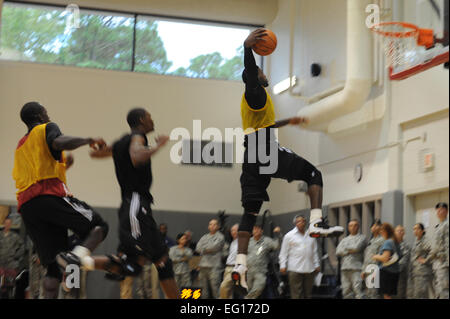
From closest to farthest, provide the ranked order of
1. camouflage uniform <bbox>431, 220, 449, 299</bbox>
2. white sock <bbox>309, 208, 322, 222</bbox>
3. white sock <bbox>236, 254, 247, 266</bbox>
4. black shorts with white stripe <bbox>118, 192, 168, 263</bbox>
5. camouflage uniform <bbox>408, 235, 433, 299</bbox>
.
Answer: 1. black shorts with white stripe <bbox>118, 192, 168, 263</bbox>
2. white sock <bbox>309, 208, 322, 222</bbox>
3. white sock <bbox>236, 254, 247, 266</bbox>
4. camouflage uniform <bbox>431, 220, 449, 299</bbox>
5. camouflage uniform <bbox>408, 235, 433, 299</bbox>

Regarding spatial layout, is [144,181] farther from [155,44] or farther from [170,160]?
[155,44]

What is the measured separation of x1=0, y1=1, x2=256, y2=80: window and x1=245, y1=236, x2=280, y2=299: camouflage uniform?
7.46 ft

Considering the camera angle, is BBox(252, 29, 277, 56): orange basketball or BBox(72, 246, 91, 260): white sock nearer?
BBox(72, 246, 91, 260): white sock

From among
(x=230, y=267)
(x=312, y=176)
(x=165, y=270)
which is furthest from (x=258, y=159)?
(x=230, y=267)

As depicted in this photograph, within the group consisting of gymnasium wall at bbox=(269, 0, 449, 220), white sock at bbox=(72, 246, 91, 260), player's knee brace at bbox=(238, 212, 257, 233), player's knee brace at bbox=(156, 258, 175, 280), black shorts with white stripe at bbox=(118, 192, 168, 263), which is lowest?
player's knee brace at bbox=(156, 258, 175, 280)

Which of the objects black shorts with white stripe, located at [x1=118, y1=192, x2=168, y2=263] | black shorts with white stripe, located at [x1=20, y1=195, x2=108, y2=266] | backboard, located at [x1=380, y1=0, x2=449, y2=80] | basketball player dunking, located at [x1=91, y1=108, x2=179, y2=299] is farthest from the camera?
backboard, located at [x1=380, y1=0, x2=449, y2=80]

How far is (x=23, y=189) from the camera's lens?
7277 mm

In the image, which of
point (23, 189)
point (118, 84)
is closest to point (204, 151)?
point (118, 84)

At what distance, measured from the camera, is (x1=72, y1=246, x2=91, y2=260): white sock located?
6.86 m

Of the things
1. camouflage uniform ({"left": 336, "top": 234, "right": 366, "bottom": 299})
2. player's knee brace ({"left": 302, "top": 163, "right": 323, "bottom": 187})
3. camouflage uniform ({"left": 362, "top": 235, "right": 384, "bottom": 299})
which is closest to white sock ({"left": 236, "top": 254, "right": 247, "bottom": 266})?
player's knee brace ({"left": 302, "top": 163, "right": 323, "bottom": 187})

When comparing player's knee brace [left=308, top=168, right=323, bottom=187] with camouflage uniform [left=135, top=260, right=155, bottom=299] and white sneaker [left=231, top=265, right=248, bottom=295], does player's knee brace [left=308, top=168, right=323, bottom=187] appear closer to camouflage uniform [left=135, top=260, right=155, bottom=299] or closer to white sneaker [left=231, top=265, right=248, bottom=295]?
white sneaker [left=231, top=265, right=248, bottom=295]

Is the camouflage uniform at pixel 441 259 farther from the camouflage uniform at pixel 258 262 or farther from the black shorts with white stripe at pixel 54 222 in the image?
the black shorts with white stripe at pixel 54 222

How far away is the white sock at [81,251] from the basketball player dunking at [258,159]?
6.38 ft

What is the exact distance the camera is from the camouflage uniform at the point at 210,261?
10.0m
